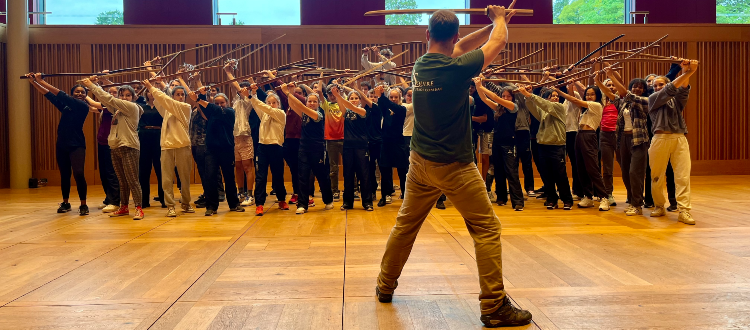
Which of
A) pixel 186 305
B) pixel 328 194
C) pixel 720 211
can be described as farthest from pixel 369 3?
pixel 186 305

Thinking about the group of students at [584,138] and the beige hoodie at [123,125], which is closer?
the group of students at [584,138]

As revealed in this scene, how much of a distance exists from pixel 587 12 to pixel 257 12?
6315mm

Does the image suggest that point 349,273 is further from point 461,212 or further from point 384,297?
point 461,212

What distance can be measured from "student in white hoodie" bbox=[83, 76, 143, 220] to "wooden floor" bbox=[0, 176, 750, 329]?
48 centimetres

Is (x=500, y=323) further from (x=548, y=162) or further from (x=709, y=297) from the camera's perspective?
(x=548, y=162)

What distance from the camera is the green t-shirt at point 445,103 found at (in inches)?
92.2

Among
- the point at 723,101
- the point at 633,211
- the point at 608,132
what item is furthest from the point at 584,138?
the point at 723,101

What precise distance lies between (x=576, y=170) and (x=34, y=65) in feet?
30.9

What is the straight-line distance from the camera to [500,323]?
2258 millimetres

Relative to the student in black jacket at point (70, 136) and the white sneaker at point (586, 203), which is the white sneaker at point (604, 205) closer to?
the white sneaker at point (586, 203)

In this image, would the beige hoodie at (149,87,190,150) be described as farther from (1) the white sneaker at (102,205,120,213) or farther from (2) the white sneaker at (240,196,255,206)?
(2) the white sneaker at (240,196,255,206)

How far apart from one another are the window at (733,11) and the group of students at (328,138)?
6.46 meters

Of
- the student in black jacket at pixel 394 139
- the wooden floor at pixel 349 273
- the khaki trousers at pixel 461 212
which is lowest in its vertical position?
the wooden floor at pixel 349 273

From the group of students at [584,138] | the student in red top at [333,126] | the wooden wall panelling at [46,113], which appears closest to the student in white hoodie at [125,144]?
the student in red top at [333,126]
